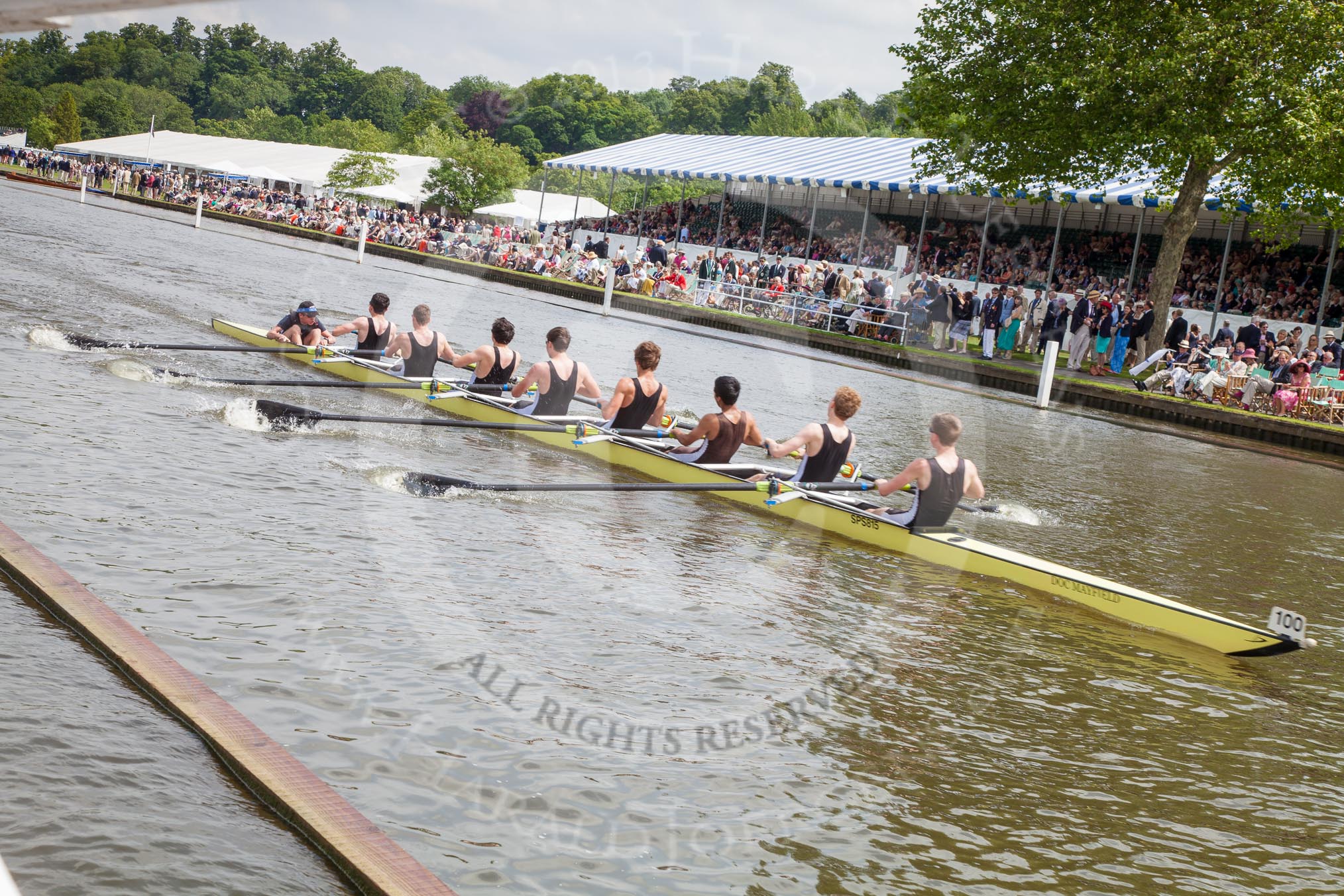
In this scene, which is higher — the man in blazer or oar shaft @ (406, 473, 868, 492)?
the man in blazer

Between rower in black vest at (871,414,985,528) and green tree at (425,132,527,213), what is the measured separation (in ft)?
182

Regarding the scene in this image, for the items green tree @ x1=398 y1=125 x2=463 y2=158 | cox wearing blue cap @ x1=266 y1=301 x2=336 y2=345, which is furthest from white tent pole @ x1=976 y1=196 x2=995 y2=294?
green tree @ x1=398 y1=125 x2=463 y2=158

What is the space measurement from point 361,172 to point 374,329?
170ft

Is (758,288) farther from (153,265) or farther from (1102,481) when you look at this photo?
(1102,481)

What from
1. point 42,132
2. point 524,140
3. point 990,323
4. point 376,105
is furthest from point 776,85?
point 42,132

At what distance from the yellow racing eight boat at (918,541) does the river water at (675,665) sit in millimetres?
204

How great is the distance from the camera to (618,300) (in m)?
38.3

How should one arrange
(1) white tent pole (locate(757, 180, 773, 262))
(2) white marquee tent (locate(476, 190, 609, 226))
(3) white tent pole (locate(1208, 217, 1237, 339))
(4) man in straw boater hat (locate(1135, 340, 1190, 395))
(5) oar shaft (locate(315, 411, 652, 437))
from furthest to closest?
(2) white marquee tent (locate(476, 190, 609, 226)), (1) white tent pole (locate(757, 180, 773, 262)), (3) white tent pole (locate(1208, 217, 1237, 339)), (4) man in straw boater hat (locate(1135, 340, 1190, 395)), (5) oar shaft (locate(315, 411, 652, 437))

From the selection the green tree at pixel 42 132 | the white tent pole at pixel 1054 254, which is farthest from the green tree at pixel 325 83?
the green tree at pixel 42 132

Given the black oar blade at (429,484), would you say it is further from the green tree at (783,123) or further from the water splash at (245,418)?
the green tree at (783,123)

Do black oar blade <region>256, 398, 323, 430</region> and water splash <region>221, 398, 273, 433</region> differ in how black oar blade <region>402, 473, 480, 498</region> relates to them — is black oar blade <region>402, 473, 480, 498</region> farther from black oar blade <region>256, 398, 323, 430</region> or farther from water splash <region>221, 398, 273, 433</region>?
water splash <region>221, 398, 273, 433</region>

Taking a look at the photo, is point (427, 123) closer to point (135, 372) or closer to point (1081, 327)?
point (1081, 327)

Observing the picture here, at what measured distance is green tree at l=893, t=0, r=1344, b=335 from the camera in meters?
25.2

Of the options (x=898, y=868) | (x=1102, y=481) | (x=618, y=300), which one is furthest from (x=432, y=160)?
(x=898, y=868)
